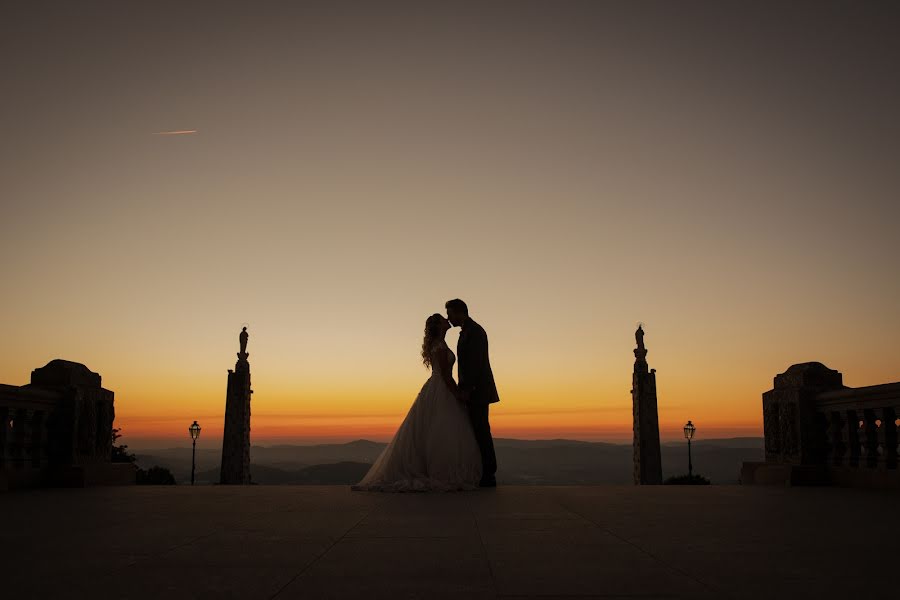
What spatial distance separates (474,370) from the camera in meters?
11.4

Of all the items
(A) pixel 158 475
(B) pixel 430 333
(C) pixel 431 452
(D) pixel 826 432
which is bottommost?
(A) pixel 158 475

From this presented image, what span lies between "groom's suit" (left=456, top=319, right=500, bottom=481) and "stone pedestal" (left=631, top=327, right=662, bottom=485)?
26519 millimetres

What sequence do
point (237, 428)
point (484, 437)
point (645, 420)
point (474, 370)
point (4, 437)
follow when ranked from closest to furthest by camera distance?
point (4, 437)
point (484, 437)
point (474, 370)
point (237, 428)
point (645, 420)

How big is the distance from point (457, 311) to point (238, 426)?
86.3 ft

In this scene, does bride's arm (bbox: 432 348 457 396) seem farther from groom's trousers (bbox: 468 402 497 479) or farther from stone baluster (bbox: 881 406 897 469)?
stone baluster (bbox: 881 406 897 469)

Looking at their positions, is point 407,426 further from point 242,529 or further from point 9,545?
point 9,545

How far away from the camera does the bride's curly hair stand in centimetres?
1164

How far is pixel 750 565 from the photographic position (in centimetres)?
441

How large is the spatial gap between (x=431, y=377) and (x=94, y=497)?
471cm

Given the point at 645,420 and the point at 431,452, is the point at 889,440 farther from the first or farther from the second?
the point at 645,420

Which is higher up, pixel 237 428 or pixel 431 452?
pixel 237 428

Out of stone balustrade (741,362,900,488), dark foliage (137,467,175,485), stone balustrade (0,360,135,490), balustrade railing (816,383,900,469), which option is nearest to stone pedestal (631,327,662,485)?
dark foliage (137,467,175,485)

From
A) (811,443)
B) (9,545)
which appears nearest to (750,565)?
(9,545)

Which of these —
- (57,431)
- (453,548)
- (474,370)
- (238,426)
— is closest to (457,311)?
(474,370)
